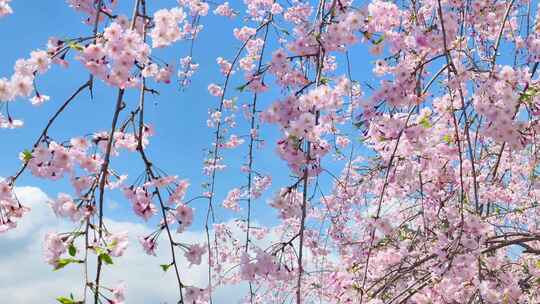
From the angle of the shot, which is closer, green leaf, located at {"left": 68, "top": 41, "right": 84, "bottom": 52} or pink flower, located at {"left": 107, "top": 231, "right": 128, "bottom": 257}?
pink flower, located at {"left": 107, "top": 231, "right": 128, "bottom": 257}

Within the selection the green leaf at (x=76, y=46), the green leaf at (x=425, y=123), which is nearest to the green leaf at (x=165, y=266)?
the green leaf at (x=76, y=46)

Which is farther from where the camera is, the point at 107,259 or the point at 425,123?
the point at 425,123

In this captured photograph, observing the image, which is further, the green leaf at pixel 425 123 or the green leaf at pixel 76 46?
the green leaf at pixel 425 123

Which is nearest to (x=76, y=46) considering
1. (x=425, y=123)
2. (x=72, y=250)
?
(x=72, y=250)

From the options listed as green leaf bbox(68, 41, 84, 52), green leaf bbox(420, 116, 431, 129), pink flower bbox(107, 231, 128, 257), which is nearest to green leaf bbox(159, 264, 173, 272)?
pink flower bbox(107, 231, 128, 257)

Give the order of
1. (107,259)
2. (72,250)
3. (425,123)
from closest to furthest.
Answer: (107,259) → (72,250) → (425,123)

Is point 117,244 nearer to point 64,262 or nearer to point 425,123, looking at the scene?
point 64,262

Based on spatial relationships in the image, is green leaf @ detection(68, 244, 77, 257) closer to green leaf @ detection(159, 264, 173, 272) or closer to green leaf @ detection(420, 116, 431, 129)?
green leaf @ detection(159, 264, 173, 272)

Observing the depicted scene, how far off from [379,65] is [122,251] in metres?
2.72

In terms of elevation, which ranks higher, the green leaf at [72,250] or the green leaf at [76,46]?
the green leaf at [76,46]

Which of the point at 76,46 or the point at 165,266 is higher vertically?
the point at 76,46

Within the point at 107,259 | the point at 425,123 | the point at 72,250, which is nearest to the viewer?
the point at 107,259

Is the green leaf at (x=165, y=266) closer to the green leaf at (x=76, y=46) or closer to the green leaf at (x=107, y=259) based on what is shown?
the green leaf at (x=107, y=259)

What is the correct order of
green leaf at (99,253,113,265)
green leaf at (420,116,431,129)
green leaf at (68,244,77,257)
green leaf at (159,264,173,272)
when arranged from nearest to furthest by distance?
green leaf at (99,253,113,265)
green leaf at (68,244,77,257)
green leaf at (159,264,173,272)
green leaf at (420,116,431,129)
